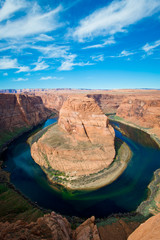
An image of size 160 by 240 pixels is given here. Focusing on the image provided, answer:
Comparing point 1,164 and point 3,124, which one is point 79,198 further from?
point 3,124

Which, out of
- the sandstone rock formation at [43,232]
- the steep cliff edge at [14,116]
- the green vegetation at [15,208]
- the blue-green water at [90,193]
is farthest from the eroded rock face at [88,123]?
the steep cliff edge at [14,116]

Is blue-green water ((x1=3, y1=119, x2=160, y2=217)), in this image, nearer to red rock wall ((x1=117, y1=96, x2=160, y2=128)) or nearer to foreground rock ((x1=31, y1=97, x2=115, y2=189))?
foreground rock ((x1=31, y1=97, x2=115, y2=189))

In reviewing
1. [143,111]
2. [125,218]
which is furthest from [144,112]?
[125,218]

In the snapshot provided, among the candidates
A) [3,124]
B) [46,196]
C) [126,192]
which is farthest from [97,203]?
[3,124]

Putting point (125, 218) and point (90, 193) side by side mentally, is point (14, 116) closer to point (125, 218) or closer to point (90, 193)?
point (90, 193)

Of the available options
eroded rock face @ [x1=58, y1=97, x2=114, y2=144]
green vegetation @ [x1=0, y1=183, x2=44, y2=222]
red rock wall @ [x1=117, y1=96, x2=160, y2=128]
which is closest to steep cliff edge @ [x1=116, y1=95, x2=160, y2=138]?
red rock wall @ [x1=117, y1=96, x2=160, y2=128]
